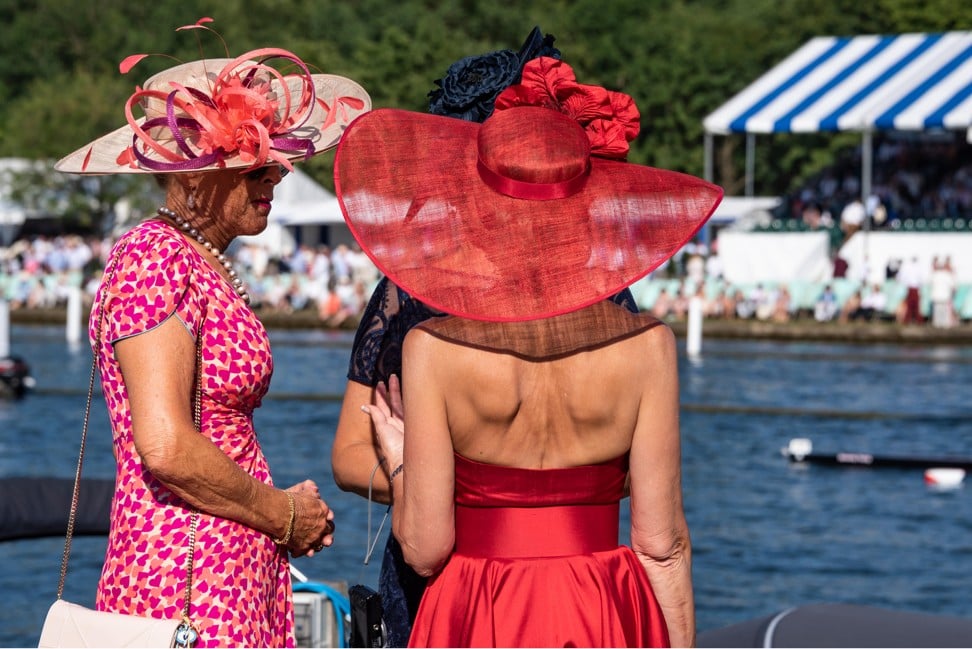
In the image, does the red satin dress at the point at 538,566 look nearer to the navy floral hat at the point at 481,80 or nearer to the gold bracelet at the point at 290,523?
the gold bracelet at the point at 290,523

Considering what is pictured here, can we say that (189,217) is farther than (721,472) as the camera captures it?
No

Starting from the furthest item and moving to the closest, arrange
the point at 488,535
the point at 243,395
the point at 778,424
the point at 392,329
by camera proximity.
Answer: the point at 778,424, the point at 392,329, the point at 243,395, the point at 488,535

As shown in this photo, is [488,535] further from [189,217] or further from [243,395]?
[189,217]

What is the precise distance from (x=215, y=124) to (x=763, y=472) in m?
12.9

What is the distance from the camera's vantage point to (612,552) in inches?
123

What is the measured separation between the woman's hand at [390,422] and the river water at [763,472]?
20.4 feet

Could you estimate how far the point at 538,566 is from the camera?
3.07 meters

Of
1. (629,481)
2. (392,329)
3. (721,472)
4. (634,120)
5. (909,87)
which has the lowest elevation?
(721,472)

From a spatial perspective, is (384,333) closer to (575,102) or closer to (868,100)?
(575,102)

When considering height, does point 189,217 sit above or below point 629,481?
above

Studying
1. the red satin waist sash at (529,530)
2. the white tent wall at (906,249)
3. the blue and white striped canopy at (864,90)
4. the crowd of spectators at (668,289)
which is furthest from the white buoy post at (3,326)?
the red satin waist sash at (529,530)

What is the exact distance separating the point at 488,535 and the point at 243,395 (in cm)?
61

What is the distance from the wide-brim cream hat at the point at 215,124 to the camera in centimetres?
343

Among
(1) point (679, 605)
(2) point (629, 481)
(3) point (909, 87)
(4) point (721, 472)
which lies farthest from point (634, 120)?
(3) point (909, 87)
